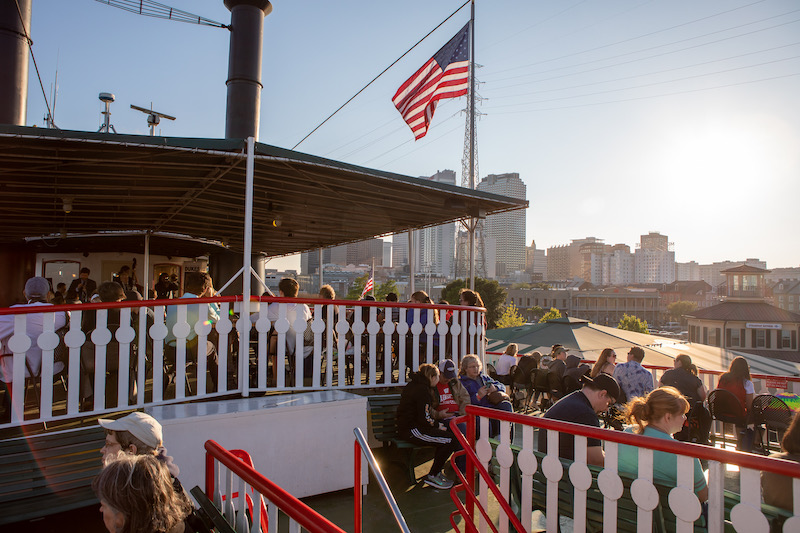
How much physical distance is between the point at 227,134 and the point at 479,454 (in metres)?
8.40

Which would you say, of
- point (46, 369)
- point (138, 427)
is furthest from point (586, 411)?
point (46, 369)

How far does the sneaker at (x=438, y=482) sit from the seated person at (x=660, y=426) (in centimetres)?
215

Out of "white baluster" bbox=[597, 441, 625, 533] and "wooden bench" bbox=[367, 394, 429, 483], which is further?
"wooden bench" bbox=[367, 394, 429, 483]

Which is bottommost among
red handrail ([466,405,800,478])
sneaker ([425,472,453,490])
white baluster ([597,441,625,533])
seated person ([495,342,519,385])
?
sneaker ([425,472,453,490])

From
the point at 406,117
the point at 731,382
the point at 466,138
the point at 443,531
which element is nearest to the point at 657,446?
the point at 443,531

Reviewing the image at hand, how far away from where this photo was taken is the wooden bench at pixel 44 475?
3.34 meters

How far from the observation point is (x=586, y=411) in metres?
3.38

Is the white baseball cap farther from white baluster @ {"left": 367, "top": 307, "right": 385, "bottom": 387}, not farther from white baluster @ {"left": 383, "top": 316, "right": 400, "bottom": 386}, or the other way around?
white baluster @ {"left": 383, "top": 316, "right": 400, "bottom": 386}

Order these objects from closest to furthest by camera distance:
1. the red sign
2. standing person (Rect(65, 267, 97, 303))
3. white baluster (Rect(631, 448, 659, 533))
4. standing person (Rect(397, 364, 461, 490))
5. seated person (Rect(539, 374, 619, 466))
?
white baluster (Rect(631, 448, 659, 533))
seated person (Rect(539, 374, 619, 466))
standing person (Rect(397, 364, 461, 490))
the red sign
standing person (Rect(65, 267, 97, 303))

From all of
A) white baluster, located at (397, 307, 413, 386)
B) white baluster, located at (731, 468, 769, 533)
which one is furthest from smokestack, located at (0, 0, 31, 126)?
white baluster, located at (731, 468, 769, 533)

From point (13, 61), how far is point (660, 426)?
43.5 ft

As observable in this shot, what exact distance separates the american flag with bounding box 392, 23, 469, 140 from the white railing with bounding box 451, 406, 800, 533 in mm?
6368

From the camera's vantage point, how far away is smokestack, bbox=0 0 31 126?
9.83 meters

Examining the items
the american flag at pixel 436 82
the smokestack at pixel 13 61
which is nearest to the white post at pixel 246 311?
the american flag at pixel 436 82
